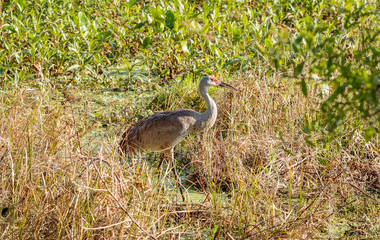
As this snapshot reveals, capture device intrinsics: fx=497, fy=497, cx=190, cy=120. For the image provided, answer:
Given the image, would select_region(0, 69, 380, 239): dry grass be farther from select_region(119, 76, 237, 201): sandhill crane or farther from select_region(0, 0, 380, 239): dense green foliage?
select_region(119, 76, 237, 201): sandhill crane

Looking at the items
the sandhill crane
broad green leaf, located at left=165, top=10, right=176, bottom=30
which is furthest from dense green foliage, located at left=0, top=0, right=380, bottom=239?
the sandhill crane

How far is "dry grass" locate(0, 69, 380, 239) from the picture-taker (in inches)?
139

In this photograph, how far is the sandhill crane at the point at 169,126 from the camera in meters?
5.21

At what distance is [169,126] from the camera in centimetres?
523

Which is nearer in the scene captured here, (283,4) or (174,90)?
(174,90)

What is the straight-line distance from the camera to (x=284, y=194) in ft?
16.0

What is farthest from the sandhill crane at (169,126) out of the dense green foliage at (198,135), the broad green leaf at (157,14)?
the broad green leaf at (157,14)

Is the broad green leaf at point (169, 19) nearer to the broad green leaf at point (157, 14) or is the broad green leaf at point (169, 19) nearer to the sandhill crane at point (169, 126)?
the broad green leaf at point (157, 14)

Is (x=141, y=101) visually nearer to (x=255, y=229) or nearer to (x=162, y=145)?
(x=162, y=145)

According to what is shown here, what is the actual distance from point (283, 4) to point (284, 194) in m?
4.79

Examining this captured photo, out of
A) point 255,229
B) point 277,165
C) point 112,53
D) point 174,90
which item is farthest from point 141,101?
point 255,229

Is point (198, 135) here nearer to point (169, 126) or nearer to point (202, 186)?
point (169, 126)

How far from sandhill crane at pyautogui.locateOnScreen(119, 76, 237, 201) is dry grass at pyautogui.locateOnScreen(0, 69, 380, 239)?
245 millimetres

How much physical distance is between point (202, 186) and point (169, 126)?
3.98 ft
